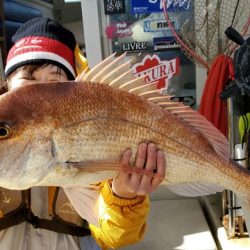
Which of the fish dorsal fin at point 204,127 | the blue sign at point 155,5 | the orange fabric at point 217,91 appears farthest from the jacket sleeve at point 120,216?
the blue sign at point 155,5

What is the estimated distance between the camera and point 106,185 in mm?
1167

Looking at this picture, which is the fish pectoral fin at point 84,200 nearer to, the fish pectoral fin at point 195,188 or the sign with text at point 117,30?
the fish pectoral fin at point 195,188

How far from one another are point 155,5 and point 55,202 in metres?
1.64

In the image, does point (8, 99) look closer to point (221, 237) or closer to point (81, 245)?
point (81, 245)

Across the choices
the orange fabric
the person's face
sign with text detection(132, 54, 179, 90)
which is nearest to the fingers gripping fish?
the person's face

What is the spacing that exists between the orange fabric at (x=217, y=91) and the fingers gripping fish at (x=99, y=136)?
95cm

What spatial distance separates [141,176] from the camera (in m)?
1.04

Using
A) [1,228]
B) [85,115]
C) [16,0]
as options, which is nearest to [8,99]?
[85,115]

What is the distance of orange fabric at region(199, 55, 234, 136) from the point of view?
6.44 feet

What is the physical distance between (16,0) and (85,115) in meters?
4.05

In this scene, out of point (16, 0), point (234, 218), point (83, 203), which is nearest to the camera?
point (83, 203)

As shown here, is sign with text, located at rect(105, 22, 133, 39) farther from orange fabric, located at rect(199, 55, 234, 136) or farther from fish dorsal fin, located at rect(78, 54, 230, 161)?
fish dorsal fin, located at rect(78, 54, 230, 161)

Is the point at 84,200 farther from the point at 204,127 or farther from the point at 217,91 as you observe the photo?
the point at 217,91

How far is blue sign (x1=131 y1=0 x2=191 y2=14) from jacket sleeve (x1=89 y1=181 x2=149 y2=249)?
1615 millimetres
